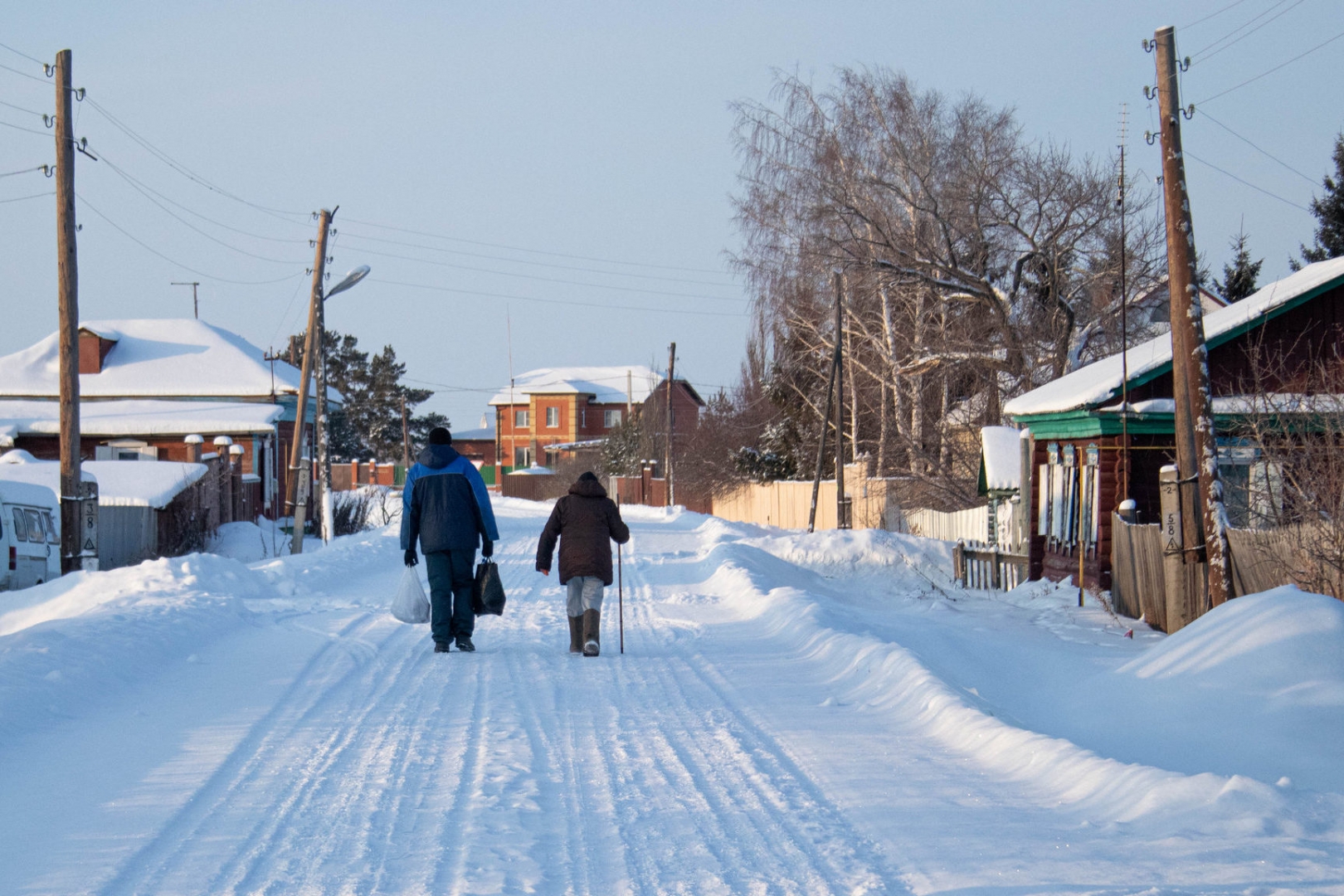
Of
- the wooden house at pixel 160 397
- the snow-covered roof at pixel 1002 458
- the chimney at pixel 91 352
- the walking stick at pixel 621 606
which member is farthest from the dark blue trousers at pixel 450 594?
the chimney at pixel 91 352

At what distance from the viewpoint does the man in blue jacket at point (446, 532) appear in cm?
1017

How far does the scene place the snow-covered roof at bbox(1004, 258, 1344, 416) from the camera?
17359mm

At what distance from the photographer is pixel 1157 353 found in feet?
60.1

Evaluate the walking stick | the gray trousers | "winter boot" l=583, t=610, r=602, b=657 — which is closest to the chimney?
the walking stick

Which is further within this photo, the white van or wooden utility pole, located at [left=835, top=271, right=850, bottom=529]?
wooden utility pole, located at [left=835, top=271, right=850, bottom=529]

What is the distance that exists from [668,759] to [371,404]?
7586 cm

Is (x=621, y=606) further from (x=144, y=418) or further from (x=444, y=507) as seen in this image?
(x=144, y=418)

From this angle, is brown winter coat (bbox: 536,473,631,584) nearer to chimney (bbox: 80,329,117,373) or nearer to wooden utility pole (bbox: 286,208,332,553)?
wooden utility pole (bbox: 286,208,332,553)

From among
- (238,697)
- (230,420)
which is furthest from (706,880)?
(230,420)

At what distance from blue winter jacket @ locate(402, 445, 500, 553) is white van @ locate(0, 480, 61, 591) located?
11204 millimetres

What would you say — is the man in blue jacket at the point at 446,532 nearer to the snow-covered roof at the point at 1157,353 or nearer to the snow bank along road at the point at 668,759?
the snow bank along road at the point at 668,759

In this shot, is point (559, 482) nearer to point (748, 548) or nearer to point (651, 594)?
point (748, 548)

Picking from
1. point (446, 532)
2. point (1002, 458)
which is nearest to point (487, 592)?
point (446, 532)

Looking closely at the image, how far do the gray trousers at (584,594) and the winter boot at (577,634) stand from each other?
50 millimetres
